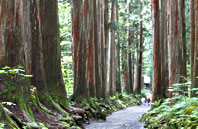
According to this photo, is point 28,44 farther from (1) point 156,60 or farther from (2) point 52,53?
(1) point 156,60

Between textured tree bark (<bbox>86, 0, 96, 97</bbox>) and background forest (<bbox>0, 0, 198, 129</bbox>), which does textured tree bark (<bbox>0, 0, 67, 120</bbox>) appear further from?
textured tree bark (<bbox>86, 0, 96, 97</bbox>)

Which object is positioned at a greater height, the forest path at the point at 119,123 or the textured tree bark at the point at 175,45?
the textured tree bark at the point at 175,45

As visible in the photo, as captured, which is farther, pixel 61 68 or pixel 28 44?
pixel 61 68

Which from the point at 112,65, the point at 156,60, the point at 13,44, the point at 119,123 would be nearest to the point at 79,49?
the point at 156,60

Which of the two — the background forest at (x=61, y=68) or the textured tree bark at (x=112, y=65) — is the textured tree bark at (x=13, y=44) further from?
the textured tree bark at (x=112, y=65)

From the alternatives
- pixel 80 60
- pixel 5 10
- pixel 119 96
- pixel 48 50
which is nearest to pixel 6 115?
pixel 5 10

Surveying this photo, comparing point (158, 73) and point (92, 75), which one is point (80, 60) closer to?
point (92, 75)

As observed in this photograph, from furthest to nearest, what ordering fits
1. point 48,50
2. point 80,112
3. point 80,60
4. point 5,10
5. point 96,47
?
point 96,47 → point 80,60 → point 80,112 → point 48,50 → point 5,10

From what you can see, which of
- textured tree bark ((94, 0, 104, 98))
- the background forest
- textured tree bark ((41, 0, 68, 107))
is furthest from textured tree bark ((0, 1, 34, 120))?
textured tree bark ((94, 0, 104, 98))

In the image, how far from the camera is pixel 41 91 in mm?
9188

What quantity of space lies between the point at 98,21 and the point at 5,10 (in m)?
13.7

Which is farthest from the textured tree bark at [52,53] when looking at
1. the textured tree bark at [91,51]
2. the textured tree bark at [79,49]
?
the textured tree bark at [91,51]

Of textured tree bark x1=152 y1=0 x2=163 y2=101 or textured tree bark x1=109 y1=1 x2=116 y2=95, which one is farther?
textured tree bark x1=109 y1=1 x2=116 y2=95

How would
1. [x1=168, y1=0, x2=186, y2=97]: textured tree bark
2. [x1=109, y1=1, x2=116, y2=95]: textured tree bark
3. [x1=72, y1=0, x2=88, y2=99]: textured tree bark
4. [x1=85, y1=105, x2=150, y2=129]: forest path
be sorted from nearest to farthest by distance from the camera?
1. [x1=168, y1=0, x2=186, y2=97]: textured tree bark
2. [x1=85, y1=105, x2=150, y2=129]: forest path
3. [x1=72, y1=0, x2=88, y2=99]: textured tree bark
4. [x1=109, y1=1, x2=116, y2=95]: textured tree bark
